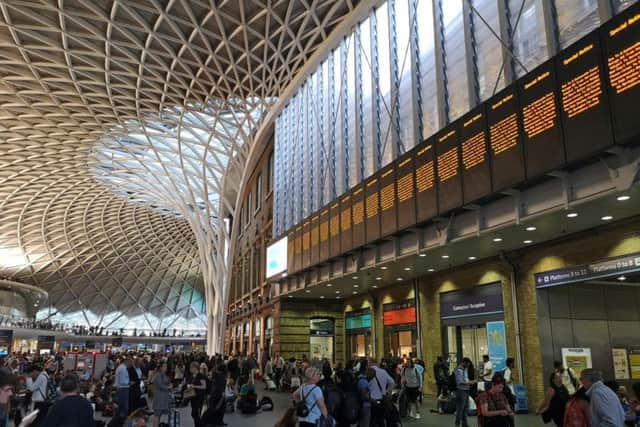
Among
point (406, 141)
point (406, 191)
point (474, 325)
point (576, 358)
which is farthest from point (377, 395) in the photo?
point (406, 141)

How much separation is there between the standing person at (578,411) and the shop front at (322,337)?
24510mm

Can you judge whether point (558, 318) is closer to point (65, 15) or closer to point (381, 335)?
point (381, 335)

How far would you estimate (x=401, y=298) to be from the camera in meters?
22.7

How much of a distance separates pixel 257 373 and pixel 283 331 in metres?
6.14

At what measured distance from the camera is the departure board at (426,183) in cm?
1414

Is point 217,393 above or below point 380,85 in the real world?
below

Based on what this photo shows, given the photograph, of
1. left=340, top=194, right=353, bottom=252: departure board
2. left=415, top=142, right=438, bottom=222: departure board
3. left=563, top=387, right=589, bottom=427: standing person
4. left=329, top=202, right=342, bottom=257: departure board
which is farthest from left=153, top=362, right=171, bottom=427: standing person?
left=329, top=202, right=342, bottom=257: departure board

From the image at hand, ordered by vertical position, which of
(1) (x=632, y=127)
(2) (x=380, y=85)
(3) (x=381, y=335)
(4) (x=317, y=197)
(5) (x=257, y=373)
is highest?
(2) (x=380, y=85)

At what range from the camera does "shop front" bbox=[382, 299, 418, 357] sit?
70.4ft

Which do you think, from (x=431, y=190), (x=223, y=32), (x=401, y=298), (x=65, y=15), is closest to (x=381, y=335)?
(x=401, y=298)

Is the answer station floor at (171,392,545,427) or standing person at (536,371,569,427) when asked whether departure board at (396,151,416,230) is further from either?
standing person at (536,371,569,427)

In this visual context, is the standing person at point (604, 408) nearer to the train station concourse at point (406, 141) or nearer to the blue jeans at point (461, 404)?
the train station concourse at point (406, 141)

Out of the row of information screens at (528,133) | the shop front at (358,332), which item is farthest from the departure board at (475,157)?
the shop front at (358,332)

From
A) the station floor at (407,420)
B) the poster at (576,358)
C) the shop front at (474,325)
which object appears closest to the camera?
the station floor at (407,420)
